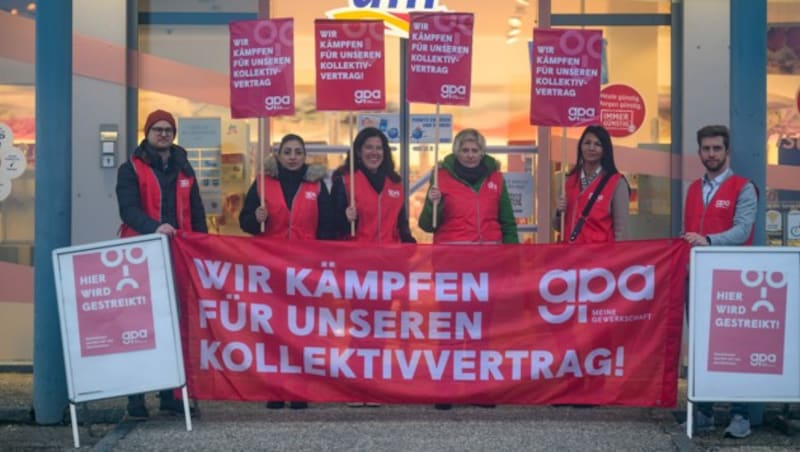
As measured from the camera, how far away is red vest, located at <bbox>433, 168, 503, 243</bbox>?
8.11 m

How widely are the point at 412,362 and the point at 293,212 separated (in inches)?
56.1

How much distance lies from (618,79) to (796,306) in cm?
354

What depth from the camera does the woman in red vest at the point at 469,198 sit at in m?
8.10

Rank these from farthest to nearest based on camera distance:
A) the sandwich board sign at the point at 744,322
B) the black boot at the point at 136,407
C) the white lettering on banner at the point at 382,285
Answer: the black boot at the point at 136,407, the white lettering on banner at the point at 382,285, the sandwich board sign at the point at 744,322

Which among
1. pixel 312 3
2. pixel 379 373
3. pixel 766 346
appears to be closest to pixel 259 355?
pixel 379 373

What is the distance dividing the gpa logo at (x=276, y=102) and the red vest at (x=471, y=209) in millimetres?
1226

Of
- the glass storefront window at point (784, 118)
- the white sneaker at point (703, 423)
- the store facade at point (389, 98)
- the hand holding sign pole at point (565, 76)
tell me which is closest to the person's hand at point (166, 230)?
the store facade at point (389, 98)

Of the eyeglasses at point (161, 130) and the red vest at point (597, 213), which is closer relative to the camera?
the eyeglasses at point (161, 130)

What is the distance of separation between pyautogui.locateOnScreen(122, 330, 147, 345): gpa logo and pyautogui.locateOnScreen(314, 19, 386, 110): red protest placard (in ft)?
6.85

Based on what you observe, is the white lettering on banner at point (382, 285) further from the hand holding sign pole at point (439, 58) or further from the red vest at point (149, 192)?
the red vest at point (149, 192)

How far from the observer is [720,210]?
7473mm

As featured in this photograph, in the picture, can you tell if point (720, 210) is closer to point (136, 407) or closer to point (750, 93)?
point (750, 93)

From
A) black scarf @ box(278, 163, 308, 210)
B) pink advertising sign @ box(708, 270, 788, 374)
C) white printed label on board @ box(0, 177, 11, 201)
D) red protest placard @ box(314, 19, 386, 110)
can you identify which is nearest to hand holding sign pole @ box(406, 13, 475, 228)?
red protest placard @ box(314, 19, 386, 110)

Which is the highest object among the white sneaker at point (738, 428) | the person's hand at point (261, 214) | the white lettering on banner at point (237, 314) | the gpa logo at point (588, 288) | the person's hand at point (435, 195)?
the person's hand at point (435, 195)
